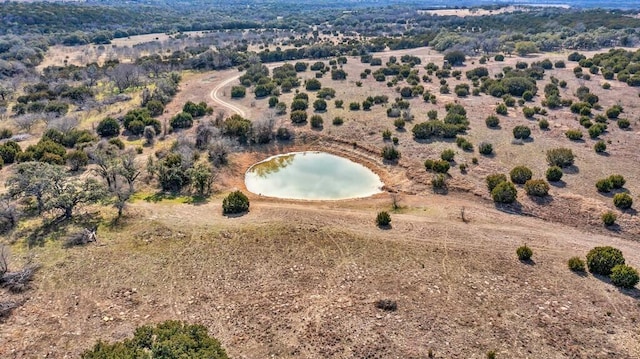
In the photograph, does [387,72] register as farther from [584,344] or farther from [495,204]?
[584,344]

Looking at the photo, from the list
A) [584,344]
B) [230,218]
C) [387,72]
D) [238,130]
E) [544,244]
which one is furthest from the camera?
[387,72]

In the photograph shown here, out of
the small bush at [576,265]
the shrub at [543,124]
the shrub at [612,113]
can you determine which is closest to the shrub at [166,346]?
the small bush at [576,265]

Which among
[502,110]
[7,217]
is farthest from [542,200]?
[7,217]

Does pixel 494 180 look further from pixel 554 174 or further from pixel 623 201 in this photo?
pixel 623 201

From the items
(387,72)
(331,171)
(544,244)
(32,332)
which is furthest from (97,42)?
(544,244)

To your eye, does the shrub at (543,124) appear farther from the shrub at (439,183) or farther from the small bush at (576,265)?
the small bush at (576,265)
